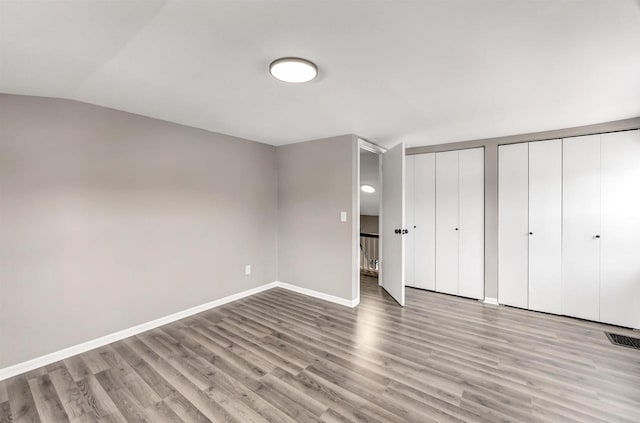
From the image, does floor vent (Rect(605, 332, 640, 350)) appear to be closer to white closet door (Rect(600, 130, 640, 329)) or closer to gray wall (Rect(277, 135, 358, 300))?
white closet door (Rect(600, 130, 640, 329))

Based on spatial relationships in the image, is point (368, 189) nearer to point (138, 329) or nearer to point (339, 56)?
point (339, 56)

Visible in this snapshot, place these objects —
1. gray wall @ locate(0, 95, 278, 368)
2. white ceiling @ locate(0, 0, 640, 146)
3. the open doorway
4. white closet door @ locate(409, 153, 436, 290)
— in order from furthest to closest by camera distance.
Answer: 1. the open doorway
2. white closet door @ locate(409, 153, 436, 290)
3. gray wall @ locate(0, 95, 278, 368)
4. white ceiling @ locate(0, 0, 640, 146)

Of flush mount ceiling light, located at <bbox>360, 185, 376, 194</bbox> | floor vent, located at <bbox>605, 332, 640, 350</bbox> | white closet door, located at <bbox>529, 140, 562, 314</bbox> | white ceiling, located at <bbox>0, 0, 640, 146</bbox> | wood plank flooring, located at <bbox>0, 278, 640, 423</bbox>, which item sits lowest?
floor vent, located at <bbox>605, 332, 640, 350</bbox>

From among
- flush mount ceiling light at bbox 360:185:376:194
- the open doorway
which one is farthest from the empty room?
flush mount ceiling light at bbox 360:185:376:194

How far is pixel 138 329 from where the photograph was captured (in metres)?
2.82

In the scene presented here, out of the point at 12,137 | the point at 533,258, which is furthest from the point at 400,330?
the point at 12,137

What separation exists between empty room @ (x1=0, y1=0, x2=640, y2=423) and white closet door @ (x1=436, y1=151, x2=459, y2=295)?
0.04 metres

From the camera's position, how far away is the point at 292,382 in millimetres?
2049

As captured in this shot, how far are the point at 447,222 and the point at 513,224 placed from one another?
2.61 feet

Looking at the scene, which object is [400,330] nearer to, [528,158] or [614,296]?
[614,296]

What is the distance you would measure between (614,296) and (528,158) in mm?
1773

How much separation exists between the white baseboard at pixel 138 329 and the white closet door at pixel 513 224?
78.8 inches

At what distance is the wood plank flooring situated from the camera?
1.76 m

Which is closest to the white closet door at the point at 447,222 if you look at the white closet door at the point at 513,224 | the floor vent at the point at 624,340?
the white closet door at the point at 513,224
